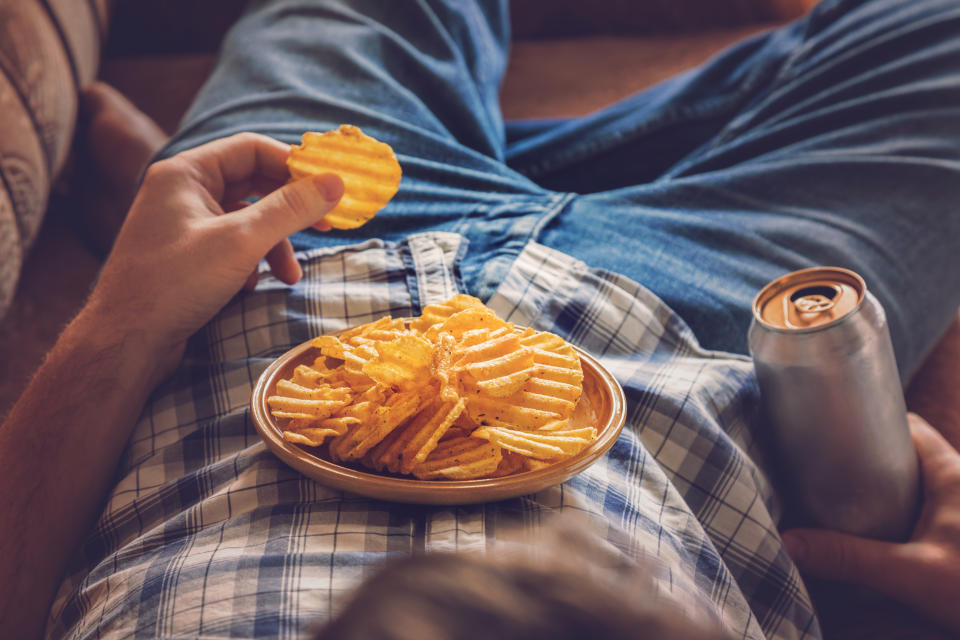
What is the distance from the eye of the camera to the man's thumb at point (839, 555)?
2.41 ft

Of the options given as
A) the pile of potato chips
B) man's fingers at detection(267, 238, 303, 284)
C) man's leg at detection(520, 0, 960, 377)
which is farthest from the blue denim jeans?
the pile of potato chips

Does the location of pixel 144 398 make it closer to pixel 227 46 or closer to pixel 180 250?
pixel 180 250

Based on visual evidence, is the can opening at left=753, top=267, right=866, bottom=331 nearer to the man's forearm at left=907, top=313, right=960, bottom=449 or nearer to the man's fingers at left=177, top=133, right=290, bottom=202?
the man's forearm at left=907, top=313, right=960, bottom=449

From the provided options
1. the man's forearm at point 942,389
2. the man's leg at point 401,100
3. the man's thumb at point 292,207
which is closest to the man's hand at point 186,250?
the man's thumb at point 292,207

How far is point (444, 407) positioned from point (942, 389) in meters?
0.71

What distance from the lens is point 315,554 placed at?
0.53 m

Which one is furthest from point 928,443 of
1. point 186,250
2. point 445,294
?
point 186,250

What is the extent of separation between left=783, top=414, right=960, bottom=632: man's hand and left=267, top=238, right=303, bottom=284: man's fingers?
21.5 inches

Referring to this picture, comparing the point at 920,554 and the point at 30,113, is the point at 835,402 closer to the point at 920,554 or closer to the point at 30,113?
the point at 920,554

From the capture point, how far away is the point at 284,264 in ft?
2.53

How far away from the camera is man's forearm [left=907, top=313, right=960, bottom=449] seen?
0.88 m

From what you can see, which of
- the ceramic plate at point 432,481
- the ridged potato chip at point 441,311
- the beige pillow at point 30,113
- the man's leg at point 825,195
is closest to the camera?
the ceramic plate at point 432,481

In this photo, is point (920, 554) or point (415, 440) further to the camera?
point (920, 554)

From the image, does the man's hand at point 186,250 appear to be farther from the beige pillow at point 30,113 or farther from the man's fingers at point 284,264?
the beige pillow at point 30,113
